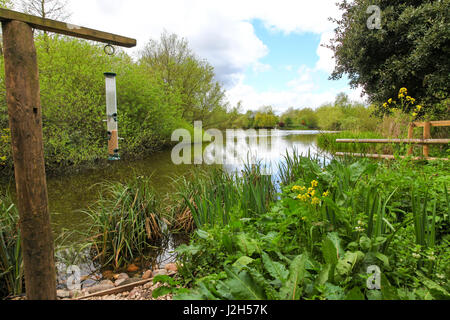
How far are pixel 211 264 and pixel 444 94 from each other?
8.50 meters

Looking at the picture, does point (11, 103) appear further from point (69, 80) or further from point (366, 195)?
point (69, 80)

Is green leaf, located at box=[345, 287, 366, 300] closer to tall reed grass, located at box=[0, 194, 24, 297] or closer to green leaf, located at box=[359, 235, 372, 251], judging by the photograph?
green leaf, located at box=[359, 235, 372, 251]

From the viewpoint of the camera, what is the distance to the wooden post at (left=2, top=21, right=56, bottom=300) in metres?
1.75

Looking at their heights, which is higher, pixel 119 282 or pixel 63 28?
pixel 63 28

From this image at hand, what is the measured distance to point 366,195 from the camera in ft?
6.73

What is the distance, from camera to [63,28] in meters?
2.03

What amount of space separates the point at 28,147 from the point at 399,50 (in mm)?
8509

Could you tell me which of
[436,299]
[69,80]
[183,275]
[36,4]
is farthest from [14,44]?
[36,4]

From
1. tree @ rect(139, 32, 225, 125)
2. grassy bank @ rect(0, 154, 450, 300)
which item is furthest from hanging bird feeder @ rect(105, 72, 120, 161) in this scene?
tree @ rect(139, 32, 225, 125)

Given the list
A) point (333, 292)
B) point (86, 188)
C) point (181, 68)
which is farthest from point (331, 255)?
point (181, 68)

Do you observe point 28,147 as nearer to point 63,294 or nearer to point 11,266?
point 11,266

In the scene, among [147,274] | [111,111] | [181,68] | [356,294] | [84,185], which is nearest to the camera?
[356,294]

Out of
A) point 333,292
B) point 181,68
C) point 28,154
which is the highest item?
point 181,68

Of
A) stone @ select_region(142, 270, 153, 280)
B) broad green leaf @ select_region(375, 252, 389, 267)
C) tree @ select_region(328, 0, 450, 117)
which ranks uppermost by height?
tree @ select_region(328, 0, 450, 117)
